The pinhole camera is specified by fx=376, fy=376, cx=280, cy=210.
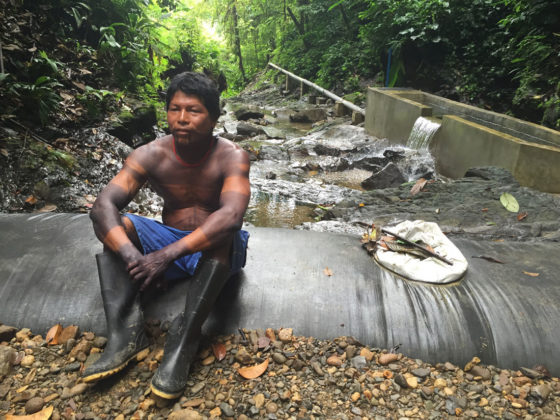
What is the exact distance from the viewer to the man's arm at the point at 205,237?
1.89m

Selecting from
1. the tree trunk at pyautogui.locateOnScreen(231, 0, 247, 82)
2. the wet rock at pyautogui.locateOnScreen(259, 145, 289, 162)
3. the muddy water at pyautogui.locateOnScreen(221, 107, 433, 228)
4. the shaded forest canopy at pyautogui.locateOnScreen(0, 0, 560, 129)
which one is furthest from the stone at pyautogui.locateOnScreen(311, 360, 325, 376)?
the tree trunk at pyautogui.locateOnScreen(231, 0, 247, 82)

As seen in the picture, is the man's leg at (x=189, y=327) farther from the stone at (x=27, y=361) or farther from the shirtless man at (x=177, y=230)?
the stone at (x=27, y=361)

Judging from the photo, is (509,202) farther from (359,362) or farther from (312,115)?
(312,115)

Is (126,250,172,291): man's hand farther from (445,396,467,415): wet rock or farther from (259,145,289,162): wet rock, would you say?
(259,145,289,162): wet rock

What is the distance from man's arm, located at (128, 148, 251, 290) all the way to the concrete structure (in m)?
4.70

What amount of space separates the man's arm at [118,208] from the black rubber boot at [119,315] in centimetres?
10

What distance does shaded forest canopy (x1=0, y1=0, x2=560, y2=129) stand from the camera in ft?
17.1

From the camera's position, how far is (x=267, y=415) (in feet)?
5.67

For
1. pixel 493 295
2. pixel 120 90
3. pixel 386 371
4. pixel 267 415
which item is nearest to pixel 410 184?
pixel 493 295

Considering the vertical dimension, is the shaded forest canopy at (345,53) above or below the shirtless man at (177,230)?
above

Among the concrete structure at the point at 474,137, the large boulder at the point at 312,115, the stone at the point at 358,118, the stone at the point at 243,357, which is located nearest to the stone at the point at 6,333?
the stone at the point at 243,357

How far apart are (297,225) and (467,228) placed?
2.04 m

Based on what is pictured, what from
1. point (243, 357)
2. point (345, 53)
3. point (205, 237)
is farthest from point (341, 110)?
point (243, 357)

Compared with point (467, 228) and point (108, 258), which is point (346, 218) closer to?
point (467, 228)
